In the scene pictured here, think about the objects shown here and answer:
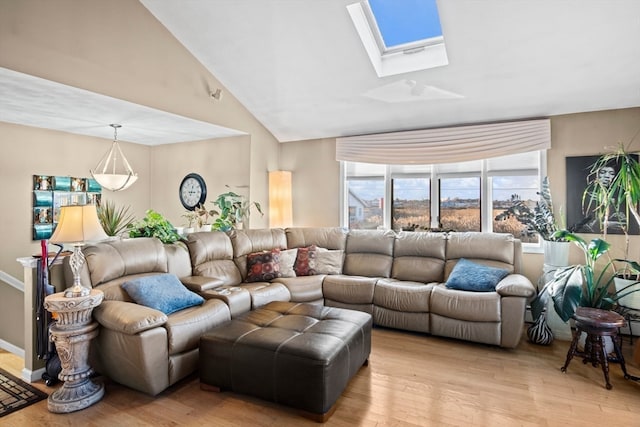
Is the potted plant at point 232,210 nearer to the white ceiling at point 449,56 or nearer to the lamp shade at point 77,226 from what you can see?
the white ceiling at point 449,56

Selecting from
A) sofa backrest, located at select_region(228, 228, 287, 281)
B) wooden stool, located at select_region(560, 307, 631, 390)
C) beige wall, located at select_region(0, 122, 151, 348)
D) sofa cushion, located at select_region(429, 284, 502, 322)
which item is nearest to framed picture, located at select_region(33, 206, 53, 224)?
beige wall, located at select_region(0, 122, 151, 348)

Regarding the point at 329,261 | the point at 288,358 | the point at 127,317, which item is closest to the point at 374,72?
the point at 329,261

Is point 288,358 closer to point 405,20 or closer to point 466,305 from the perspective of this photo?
point 466,305

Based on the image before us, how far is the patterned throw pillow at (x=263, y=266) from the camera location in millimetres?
3941

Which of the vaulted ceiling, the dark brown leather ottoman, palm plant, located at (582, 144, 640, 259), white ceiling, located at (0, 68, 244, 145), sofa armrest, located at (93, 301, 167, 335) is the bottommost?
the dark brown leather ottoman

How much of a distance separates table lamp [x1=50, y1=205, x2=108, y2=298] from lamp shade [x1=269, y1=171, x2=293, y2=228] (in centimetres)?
291

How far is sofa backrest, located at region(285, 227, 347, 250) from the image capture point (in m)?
4.63

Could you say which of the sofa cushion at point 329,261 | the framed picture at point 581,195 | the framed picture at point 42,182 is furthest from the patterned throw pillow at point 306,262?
the framed picture at point 42,182

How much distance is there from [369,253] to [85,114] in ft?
12.1

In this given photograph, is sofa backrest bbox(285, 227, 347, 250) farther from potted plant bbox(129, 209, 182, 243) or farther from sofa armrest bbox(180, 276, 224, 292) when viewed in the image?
potted plant bbox(129, 209, 182, 243)

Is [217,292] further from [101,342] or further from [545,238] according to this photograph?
[545,238]

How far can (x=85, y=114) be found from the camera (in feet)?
12.5

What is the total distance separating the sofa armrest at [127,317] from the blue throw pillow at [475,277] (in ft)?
9.06

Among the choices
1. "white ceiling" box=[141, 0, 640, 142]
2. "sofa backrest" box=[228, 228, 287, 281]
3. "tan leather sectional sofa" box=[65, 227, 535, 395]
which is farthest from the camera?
"sofa backrest" box=[228, 228, 287, 281]
